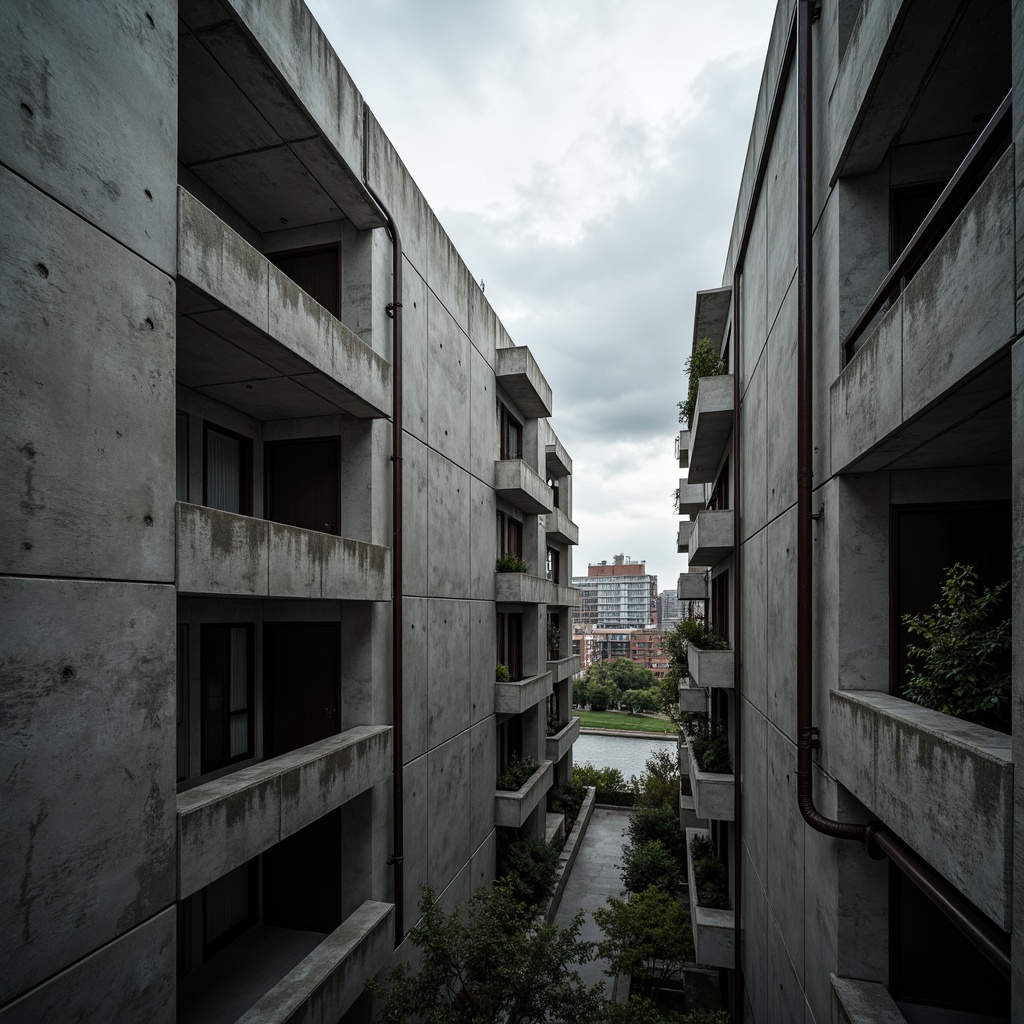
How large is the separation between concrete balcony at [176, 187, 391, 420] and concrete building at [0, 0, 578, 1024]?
1.7 inches

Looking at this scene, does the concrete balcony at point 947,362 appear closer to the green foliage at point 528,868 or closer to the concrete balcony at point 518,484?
the concrete balcony at point 518,484

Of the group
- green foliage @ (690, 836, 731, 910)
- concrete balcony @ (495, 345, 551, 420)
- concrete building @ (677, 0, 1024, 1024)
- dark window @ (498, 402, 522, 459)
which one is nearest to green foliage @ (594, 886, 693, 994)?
green foliage @ (690, 836, 731, 910)

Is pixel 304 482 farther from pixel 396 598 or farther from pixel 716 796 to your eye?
pixel 716 796

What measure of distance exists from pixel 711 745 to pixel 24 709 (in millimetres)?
12769

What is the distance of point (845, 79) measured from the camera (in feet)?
19.6

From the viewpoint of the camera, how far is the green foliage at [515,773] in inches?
633

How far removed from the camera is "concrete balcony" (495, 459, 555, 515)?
1627cm

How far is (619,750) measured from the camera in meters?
46.9

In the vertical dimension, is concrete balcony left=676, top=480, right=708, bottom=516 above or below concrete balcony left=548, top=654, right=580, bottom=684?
above

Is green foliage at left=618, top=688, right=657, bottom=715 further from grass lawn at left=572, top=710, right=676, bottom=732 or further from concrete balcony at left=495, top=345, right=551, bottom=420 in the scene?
concrete balcony at left=495, top=345, right=551, bottom=420

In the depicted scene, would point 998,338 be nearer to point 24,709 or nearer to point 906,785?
point 906,785

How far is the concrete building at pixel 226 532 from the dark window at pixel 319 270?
0.16 feet

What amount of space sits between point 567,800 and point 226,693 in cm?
1705

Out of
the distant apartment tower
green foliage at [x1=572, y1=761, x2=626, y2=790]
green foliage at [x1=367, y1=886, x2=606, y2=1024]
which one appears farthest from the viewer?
the distant apartment tower
